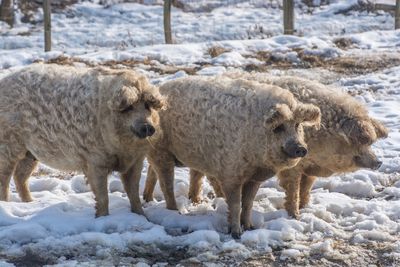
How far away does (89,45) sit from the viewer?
22.4 metres

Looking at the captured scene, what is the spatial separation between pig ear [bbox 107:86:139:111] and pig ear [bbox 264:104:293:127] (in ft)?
4.35

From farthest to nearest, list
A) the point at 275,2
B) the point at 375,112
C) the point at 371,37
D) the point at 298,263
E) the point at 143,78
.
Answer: the point at 275,2
the point at 371,37
the point at 375,112
the point at 143,78
the point at 298,263

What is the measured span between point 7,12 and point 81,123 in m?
19.2

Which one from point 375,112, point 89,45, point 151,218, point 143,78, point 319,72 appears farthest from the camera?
point 89,45

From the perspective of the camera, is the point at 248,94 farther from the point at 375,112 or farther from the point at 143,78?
the point at 375,112

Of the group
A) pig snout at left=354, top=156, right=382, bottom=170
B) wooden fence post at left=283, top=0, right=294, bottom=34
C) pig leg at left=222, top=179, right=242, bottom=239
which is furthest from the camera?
wooden fence post at left=283, top=0, right=294, bottom=34

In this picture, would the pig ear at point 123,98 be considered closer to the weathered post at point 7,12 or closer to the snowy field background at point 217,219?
the snowy field background at point 217,219

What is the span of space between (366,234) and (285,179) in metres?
1.12

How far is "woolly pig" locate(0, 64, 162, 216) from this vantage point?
693cm

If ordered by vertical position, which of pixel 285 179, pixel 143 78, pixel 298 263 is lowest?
pixel 298 263

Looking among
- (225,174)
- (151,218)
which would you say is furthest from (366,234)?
(151,218)

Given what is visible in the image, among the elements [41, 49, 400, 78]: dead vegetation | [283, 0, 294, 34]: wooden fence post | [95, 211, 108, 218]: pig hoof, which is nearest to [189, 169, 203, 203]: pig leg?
[95, 211, 108, 218]: pig hoof

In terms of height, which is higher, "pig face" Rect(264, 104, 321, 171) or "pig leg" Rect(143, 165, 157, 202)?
"pig face" Rect(264, 104, 321, 171)

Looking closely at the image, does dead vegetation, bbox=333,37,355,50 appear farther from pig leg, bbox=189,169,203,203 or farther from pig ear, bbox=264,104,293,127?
pig ear, bbox=264,104,293,127
